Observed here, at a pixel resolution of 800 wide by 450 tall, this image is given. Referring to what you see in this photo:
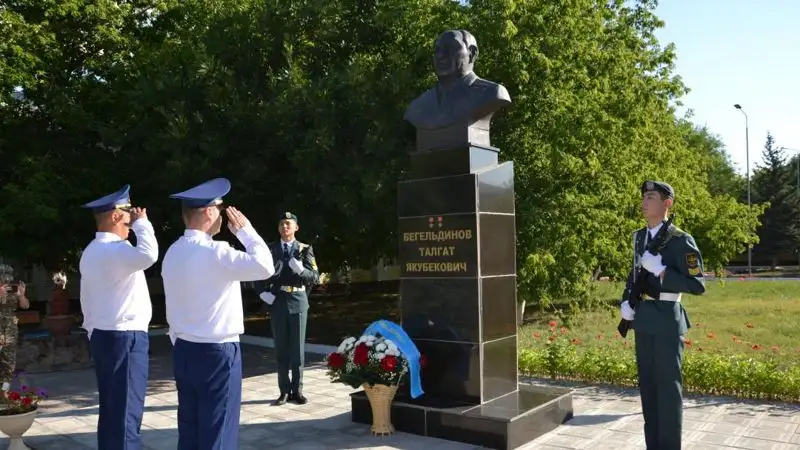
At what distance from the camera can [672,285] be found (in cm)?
489

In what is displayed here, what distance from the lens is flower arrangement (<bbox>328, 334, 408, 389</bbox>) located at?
6.23 m

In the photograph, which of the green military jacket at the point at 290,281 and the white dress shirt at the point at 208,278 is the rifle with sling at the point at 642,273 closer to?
the white dress shirt at the point at 208,278

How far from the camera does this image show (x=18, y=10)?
1586 centimetres

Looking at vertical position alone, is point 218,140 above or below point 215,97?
below

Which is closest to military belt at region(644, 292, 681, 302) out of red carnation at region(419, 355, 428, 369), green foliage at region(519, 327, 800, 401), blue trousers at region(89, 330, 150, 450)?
red carnation at region(419, 355, 428, 369)

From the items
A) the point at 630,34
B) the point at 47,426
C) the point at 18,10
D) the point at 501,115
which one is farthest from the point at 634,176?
the point at 18,10

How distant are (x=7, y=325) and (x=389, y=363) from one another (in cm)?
535

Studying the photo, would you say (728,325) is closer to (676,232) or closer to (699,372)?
(699,372)

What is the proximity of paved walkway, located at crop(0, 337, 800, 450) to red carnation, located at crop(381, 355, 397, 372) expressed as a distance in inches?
27.1

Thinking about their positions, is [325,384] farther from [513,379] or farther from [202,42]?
[202,42]

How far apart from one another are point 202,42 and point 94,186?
15.0 ft

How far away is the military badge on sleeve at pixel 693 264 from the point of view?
4848 mm

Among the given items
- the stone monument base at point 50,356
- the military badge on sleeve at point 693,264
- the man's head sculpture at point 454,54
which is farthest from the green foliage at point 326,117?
the military badge on sleeve at point 693,264

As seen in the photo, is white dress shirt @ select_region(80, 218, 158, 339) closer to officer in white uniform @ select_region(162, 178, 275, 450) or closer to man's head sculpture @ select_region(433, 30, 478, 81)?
officer in white uniform @ select_region(162, 178, 275, 450)
